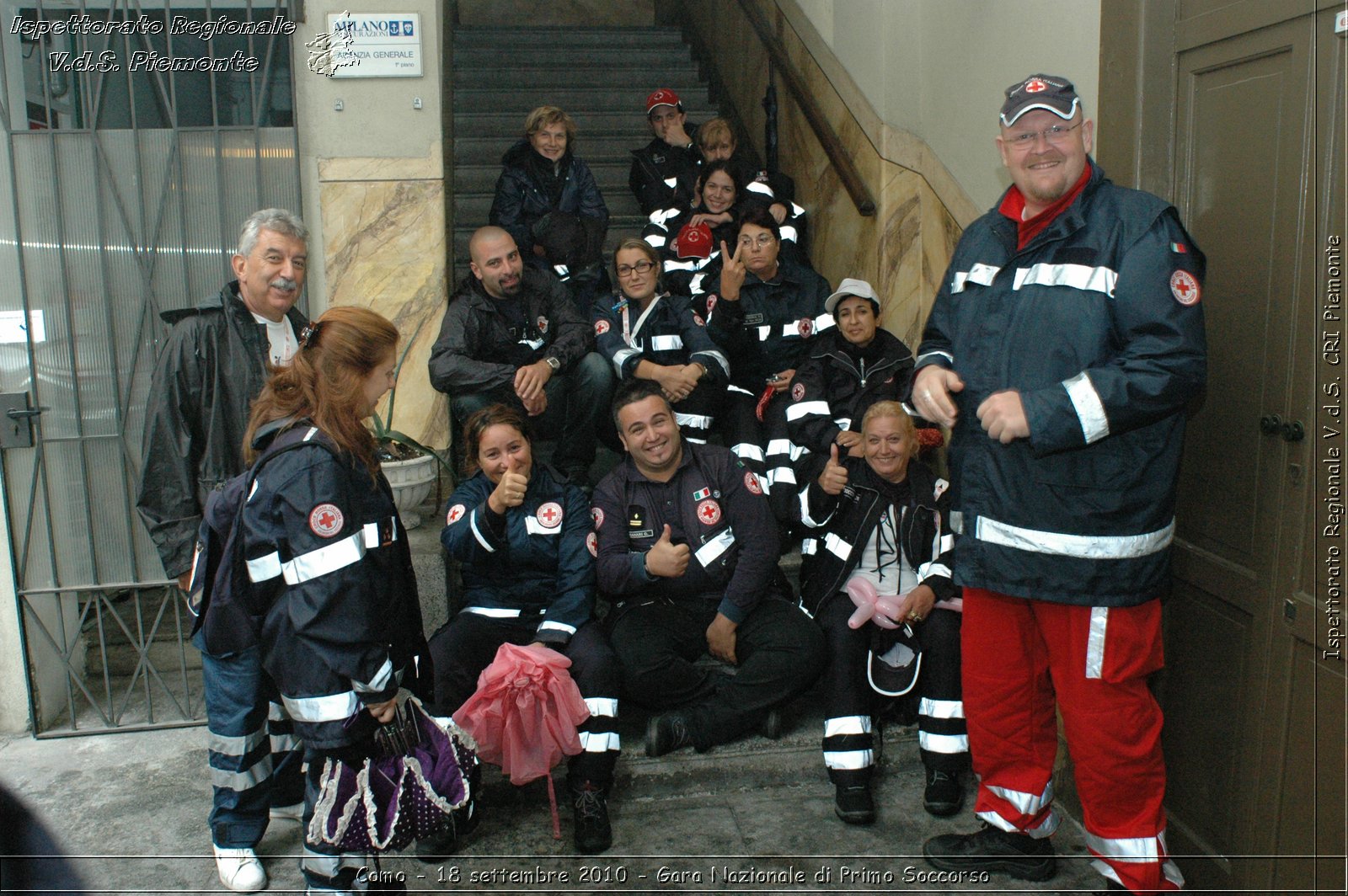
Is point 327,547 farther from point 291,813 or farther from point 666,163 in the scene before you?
point 666,163

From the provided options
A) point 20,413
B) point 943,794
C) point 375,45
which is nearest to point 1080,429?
point 943,794

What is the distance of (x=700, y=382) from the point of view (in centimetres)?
435

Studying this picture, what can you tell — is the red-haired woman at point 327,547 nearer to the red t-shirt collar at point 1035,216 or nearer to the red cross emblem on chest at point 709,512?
the red cross emblem on chest at point 709,512

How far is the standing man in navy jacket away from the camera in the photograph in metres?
2.30

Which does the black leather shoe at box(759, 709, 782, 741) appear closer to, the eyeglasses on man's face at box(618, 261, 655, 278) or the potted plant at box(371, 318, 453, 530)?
the potted plant at box(371, 318, 453, 530)

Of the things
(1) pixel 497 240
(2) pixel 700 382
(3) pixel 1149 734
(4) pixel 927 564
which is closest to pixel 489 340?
(1) pixel 497 240

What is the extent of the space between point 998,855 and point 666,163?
406cm

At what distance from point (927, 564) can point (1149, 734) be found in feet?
3.55

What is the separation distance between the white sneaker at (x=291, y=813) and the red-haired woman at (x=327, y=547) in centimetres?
74

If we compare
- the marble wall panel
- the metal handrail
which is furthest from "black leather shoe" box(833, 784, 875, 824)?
the metal handrail

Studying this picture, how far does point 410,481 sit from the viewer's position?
12.7 ft

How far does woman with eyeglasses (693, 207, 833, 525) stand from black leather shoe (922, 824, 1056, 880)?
1789 mm

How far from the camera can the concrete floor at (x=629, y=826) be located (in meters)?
2.90

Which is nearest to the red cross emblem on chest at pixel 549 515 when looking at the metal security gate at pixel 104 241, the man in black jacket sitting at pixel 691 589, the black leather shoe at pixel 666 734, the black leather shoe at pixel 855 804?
the man in black jacket sitting at pixel 691 589
